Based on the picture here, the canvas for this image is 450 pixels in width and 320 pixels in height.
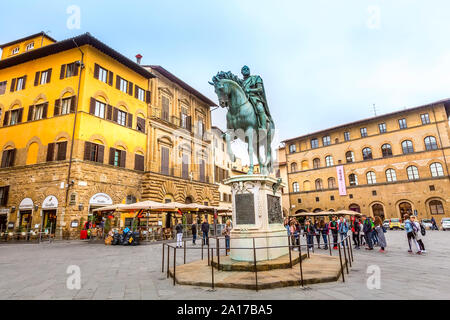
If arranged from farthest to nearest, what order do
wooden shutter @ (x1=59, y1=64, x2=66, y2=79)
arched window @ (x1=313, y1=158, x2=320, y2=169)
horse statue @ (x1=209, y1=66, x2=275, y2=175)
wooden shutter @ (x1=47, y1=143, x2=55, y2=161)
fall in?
1. arched window @ (x1=313, y1=158, x2=320, y2=169)
2. wooden shutter @ (x1=59, y1=64, x2=66, y2=79)
3. wooden shutter @ (x1=47, y1=143, x2=55, y2=161)
4. horse statue @ (x1=209, y1=66, x2=275, y2=175)

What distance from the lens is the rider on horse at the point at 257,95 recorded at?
730 centimetres

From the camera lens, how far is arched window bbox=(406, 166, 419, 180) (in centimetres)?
3272

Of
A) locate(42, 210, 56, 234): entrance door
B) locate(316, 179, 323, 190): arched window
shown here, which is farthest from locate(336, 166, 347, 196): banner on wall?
locate(42, 210, 56, 234): entrance door

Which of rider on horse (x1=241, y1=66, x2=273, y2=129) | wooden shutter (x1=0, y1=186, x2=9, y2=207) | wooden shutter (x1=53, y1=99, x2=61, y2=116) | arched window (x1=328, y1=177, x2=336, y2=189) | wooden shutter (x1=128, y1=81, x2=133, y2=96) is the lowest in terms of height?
wooden shutter (x1=0, y1=186, x2=9, y2=207)

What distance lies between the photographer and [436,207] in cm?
3070

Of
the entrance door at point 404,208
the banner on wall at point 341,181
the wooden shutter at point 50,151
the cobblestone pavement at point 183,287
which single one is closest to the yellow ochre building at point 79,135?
the wooden shutter at point 50,151

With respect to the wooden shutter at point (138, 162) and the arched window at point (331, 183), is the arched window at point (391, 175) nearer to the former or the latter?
the arched window at point (331, 183)

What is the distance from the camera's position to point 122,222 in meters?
21.0

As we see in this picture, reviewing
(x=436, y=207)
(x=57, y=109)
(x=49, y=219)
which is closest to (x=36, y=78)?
(x=57, y=109)

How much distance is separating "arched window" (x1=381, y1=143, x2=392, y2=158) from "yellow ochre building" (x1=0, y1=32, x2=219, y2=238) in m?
26.8

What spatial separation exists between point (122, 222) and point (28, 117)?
11448 mm

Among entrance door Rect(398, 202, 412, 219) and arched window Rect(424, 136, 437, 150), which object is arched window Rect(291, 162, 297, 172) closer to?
entrance door Rect(398, 202, 412, 219)

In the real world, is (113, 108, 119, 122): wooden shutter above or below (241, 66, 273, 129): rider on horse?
above
